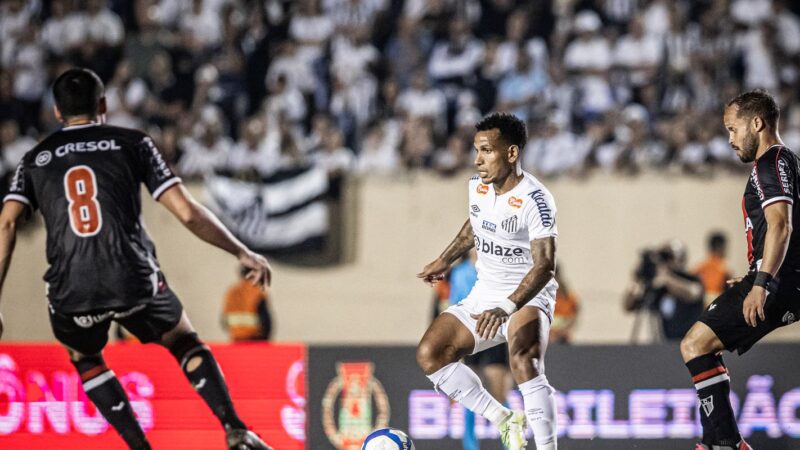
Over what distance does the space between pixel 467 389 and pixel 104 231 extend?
256 centimetres

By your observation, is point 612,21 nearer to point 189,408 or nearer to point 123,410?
point 189,408

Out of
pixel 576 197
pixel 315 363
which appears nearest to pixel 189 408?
pixel 315 363

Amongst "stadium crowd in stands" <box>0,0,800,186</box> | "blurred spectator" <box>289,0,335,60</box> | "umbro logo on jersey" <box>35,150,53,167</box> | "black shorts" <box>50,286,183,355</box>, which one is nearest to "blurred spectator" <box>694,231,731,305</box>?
"stadium crowd in stands" <box>0,0,800,186</box>

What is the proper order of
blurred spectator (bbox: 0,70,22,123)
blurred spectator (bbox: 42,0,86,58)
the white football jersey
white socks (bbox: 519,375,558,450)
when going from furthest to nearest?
blurred spectator (bbox: 42,0,86,58) < blurred spectator (bbox: 0,70,22,123) < the white football jersey < white socks (bbox: 519,375,558,450)

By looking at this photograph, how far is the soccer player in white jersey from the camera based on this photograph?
7.07m

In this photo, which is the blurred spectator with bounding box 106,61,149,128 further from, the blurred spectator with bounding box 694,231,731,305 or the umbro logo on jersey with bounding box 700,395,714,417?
the umbro logo on jersey with bounding box 700,395,714,417

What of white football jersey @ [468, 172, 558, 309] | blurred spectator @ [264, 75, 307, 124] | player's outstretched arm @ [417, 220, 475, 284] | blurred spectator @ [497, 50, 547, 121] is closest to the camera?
white football jersey @ [468, 172, 558, 309]

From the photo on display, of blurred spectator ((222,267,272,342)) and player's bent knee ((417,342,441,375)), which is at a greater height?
blurred spectator ((222,267,272,342))

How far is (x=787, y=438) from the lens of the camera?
9383 mm

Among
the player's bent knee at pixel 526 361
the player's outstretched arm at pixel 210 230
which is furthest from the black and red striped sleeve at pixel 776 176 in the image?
the player's outstretched arm at pixel 210 230

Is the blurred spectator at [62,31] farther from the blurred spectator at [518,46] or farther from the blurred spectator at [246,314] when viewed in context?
the blurred spectator at [518,46]

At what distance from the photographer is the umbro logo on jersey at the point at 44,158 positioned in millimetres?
6707

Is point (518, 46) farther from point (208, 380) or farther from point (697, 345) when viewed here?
point (208, 380)

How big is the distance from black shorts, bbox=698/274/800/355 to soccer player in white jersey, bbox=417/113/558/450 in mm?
1077
